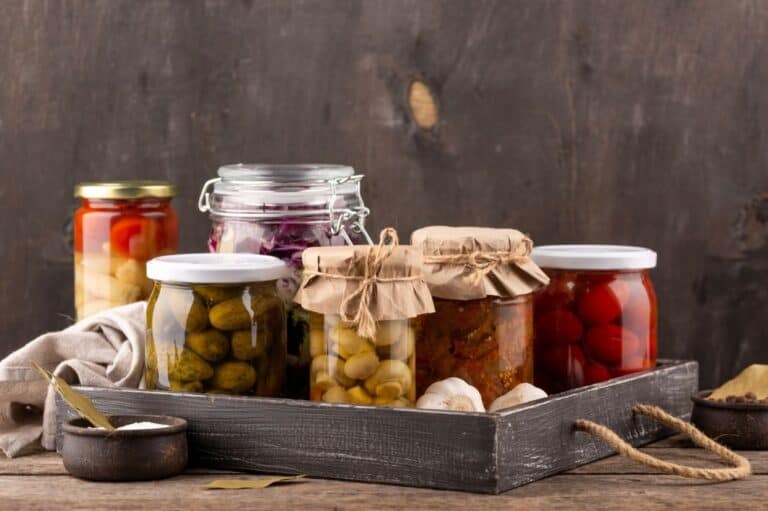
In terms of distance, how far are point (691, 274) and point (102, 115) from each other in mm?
817

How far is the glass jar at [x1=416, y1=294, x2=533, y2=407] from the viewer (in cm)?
115

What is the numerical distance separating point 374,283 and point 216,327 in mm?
150

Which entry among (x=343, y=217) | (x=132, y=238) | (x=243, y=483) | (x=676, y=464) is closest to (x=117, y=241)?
(x=132, y=238)

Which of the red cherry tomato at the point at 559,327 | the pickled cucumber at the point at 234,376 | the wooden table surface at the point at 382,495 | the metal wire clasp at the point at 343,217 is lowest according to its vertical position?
the wooden table surface at the point at 382,495

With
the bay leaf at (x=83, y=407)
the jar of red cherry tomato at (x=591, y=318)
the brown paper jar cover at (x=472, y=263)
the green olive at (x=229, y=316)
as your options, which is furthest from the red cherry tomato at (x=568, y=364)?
the bay leaf at (x=83, y=407)

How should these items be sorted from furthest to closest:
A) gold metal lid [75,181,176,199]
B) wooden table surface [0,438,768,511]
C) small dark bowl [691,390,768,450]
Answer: gold metal lid [75,181,176,199], small dark bowl [691,390,768,450], wooden table surface [0,438,768,511]

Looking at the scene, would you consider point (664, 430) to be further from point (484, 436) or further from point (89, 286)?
point (89, 286)

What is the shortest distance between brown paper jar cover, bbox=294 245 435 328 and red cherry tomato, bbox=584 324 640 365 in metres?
0.22

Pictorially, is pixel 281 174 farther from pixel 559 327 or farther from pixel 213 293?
pixel 559 327

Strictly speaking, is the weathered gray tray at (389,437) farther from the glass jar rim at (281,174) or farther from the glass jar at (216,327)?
the glass jar rim at (281,174)

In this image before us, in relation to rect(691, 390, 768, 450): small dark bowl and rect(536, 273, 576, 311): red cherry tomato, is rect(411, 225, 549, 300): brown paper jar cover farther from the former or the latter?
rect(691, 390, 768, 450): small dark bowl

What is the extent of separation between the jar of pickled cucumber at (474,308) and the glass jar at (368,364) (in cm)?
6

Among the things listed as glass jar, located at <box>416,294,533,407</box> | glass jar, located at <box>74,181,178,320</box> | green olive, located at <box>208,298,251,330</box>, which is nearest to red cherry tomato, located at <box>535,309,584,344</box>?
glass jar, located at <box>416,294,533,407</box>

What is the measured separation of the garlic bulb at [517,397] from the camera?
113 centimetres
